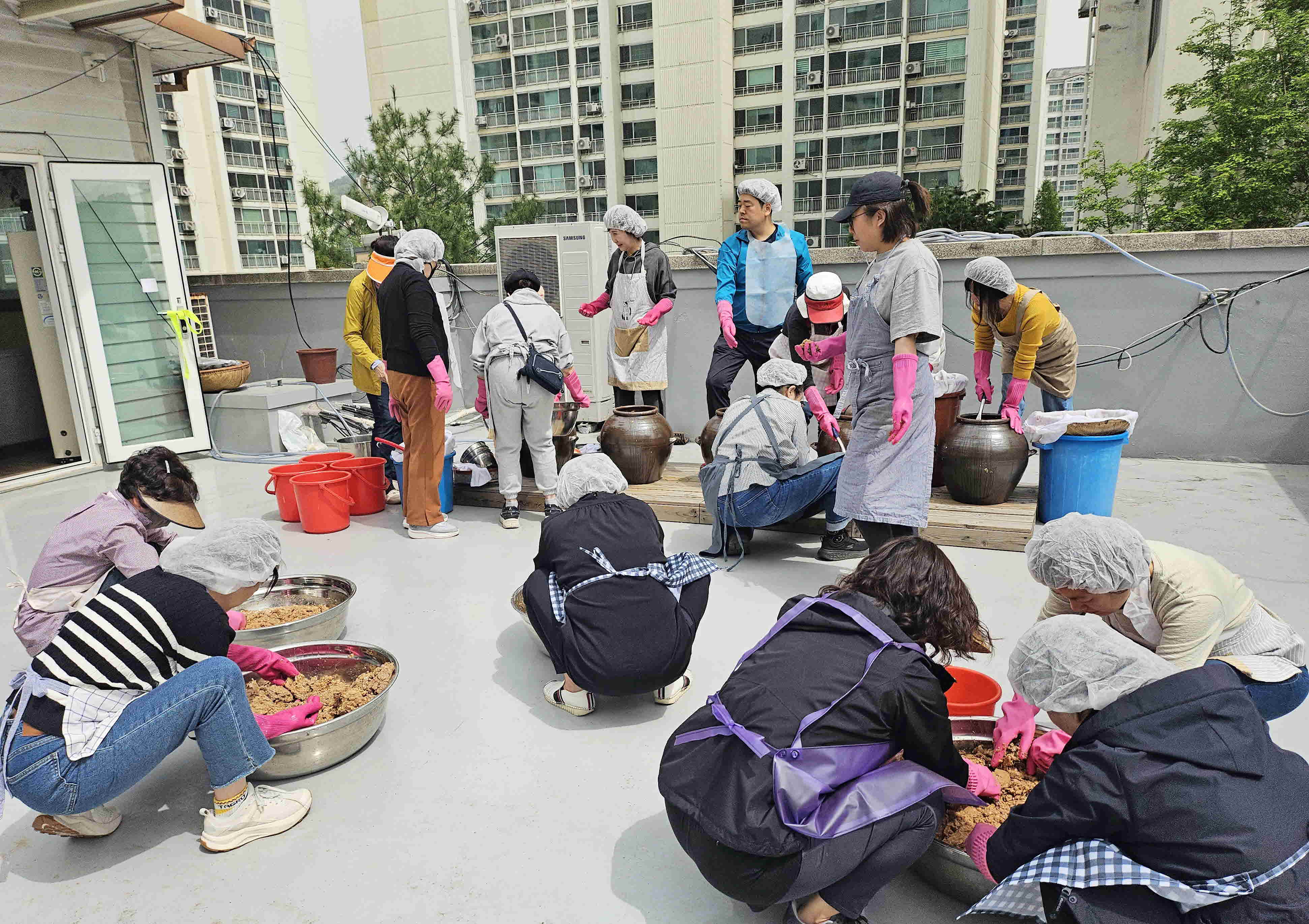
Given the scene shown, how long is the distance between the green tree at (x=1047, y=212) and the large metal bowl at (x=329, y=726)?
3837cm

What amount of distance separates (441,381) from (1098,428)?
11.7 feet

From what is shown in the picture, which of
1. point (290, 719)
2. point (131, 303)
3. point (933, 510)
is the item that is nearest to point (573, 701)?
point (290, 719)

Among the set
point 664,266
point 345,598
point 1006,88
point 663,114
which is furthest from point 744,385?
point 1006,88

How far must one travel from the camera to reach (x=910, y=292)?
3.31 m

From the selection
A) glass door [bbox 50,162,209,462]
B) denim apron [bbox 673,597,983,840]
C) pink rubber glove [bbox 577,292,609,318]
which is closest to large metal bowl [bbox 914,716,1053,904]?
denim apron [bbox 673,597,983,840]

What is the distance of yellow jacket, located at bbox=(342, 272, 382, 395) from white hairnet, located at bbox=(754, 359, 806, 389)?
2.67m

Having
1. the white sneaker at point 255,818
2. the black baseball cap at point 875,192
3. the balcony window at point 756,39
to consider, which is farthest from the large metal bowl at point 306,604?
the balcony window at point 756,39

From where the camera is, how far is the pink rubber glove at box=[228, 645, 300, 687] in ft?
8.69

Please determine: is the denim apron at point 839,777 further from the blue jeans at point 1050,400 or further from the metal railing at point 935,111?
the metal railing at point 935,111

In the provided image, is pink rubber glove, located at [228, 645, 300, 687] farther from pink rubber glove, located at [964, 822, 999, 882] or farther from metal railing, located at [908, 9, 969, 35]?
metal railing, located at [908, 9, 969, 35]

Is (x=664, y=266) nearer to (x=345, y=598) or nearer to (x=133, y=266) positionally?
(x=345, y=598)

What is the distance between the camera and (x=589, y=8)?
41.6 m

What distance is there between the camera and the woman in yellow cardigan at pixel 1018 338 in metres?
4.63

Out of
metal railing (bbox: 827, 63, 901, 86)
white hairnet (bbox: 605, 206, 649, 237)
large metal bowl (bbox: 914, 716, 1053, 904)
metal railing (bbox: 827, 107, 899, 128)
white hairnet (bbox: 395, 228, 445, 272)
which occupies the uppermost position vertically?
metal railing (bbox: 827, 63, 901, 86)
